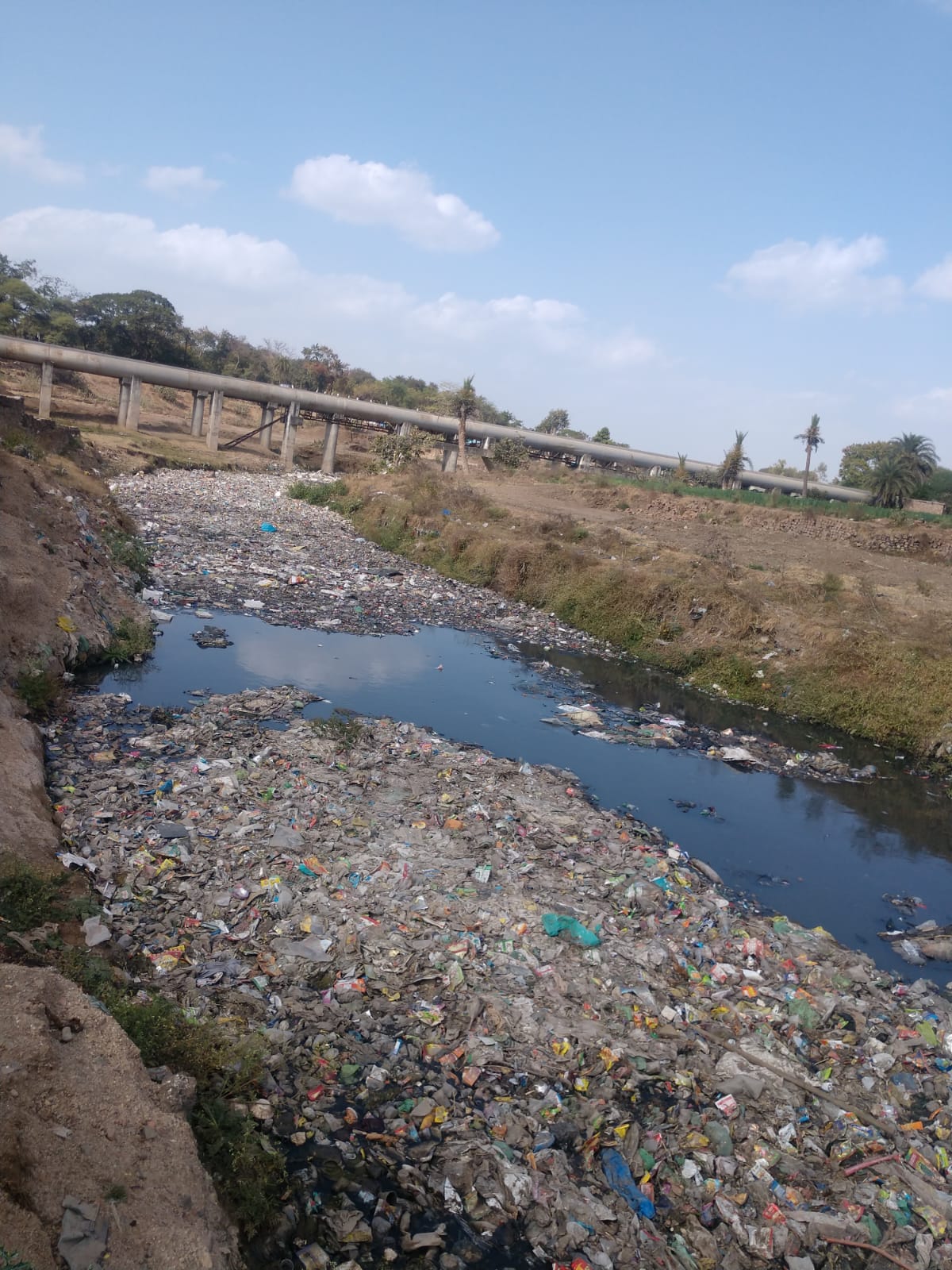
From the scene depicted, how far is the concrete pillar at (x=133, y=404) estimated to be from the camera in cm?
2952

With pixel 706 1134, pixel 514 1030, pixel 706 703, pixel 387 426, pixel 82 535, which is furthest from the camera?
pixel 387 426

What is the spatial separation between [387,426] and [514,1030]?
3356 cm

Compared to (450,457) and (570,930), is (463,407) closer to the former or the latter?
(450,457)

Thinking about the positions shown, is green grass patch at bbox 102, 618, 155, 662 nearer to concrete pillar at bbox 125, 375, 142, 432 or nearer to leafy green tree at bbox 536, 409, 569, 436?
concrete pillar at bbox 125, 375, 142, 432

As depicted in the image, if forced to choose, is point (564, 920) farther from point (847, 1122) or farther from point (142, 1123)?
point (142, 1123)

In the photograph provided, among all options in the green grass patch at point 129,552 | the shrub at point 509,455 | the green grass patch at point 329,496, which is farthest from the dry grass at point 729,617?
the shrub at point 509,455

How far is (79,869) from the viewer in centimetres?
523

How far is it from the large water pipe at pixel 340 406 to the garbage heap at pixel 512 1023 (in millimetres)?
25784

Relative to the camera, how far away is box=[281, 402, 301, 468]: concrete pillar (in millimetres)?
32812

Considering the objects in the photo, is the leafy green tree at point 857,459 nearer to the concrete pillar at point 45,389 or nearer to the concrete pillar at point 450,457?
the concrete pillar at point 450,457

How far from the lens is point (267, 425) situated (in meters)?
34.1

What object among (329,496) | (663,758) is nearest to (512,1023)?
(663,758)

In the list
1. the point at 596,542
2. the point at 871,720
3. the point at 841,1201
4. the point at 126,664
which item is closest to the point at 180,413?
the point at 596,542

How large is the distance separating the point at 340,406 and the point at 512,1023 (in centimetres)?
3203
